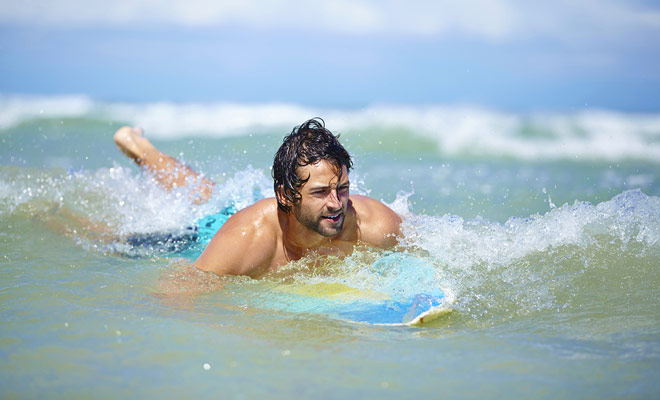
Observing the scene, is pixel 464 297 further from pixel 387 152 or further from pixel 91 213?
pixel 387 152

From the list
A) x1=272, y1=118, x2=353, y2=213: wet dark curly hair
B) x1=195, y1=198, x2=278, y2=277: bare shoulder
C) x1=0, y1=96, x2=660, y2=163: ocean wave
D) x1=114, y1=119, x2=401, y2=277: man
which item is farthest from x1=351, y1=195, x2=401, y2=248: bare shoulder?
x1=0, y1=96, x2=660, y2=163: ocean wave

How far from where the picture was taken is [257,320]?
3.58 metres

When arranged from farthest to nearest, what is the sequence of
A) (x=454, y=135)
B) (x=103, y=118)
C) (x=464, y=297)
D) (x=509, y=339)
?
(x=103, y=118) → (x=454, y=135) → (x=464, y=297) → (x=509, y=339)

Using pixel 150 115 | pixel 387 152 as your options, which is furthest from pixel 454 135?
pixel 150 115

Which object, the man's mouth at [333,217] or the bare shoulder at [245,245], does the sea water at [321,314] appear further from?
the man's mouth at [333,217]

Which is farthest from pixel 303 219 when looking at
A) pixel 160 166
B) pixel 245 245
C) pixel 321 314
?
pixel 160 166

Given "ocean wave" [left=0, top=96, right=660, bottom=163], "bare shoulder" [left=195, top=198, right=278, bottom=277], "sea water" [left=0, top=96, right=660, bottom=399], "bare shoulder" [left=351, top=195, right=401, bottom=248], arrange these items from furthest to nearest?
1. "ocean wave" [left=0, top=96, right=660, bottom=163]
2. "bare shoulder" [left=351, top=195, right=401, bottom=248]
3. "bare shoulder" [left=195, top=198, right=278, bottom=277]
4. "sea water" [left=0, top=96, right=660, bottom=399]

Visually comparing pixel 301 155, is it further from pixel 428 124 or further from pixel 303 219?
pixel 428 124

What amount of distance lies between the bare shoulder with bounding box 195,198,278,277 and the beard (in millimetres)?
278

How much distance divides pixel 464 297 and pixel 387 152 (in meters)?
8.07

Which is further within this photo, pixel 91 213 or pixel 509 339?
pixel 91 213

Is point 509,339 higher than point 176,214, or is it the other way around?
point 176,214

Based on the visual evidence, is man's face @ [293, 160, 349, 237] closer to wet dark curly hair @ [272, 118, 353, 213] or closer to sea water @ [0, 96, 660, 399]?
wet dark curly hair @ [272, 118, 353, 213]

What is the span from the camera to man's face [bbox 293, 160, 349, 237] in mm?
4102
